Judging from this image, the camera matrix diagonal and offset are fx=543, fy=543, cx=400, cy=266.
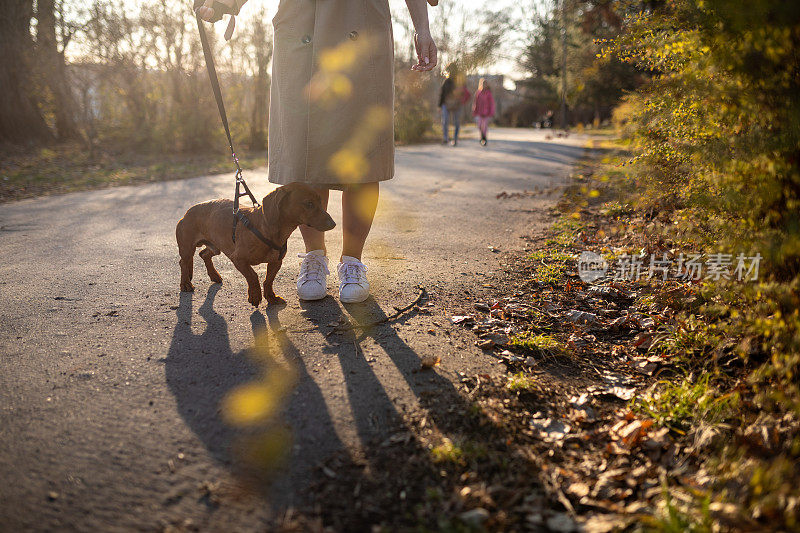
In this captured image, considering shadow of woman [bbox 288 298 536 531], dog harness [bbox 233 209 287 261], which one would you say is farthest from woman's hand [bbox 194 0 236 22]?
shadow of woman [bbox 288 298 536 531]

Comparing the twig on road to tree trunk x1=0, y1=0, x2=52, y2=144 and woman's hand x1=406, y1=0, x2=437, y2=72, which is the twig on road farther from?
tree trunk x1=0, y1=0, x2=52, y2=144

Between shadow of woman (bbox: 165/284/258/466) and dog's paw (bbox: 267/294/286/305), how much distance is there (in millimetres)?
311

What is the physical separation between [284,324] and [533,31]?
152 ft

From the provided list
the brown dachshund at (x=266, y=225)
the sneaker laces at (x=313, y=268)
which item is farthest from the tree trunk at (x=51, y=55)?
the sneaker laces at (x=313, y=268)

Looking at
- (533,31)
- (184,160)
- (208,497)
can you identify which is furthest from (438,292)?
(533,31)

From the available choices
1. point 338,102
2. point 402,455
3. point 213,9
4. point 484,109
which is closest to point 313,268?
point 338,102

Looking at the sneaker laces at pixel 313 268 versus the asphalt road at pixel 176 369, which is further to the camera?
the sneaker laces at pixel 313 268

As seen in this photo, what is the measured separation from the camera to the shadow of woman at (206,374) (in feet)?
6.31

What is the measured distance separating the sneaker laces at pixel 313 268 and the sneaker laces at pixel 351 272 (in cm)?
12

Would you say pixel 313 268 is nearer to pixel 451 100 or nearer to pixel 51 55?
pixel 51 55

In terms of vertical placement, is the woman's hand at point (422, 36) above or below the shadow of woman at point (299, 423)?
above

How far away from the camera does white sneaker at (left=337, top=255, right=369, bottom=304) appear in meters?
3.20

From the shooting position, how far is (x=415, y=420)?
2.00m

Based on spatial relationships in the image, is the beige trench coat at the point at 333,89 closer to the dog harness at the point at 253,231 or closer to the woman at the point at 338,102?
the woman at the point at 338,102
